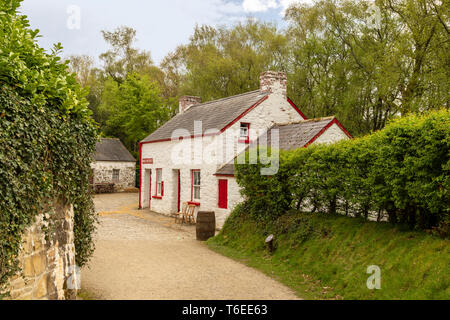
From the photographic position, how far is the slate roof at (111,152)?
110ft

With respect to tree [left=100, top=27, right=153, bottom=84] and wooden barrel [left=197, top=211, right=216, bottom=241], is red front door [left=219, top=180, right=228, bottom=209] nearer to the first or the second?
wooden barrel [left=197, top=211, right=216, bottom=241]

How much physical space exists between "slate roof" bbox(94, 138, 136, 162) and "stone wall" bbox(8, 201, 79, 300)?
27249 millimetres

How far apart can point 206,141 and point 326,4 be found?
14947mm

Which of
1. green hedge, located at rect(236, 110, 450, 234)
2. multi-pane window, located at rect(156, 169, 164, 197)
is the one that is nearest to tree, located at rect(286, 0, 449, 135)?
green hedge, located at rect(236, 110, 450, 234)

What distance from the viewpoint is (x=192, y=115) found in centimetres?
2244

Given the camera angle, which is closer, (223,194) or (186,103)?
(223,194)

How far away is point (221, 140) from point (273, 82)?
13.9 feet

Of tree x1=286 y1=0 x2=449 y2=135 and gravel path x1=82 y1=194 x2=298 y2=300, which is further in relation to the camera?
tree x1=286 y1=0 x2=449 y2=135

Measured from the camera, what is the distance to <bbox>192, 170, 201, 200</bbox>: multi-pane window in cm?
1858

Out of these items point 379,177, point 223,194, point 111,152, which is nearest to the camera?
point 379,177

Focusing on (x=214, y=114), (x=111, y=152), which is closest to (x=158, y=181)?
(x=214, y=114)

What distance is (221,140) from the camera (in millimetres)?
17125

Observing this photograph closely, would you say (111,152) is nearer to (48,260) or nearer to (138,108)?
(138,108)
